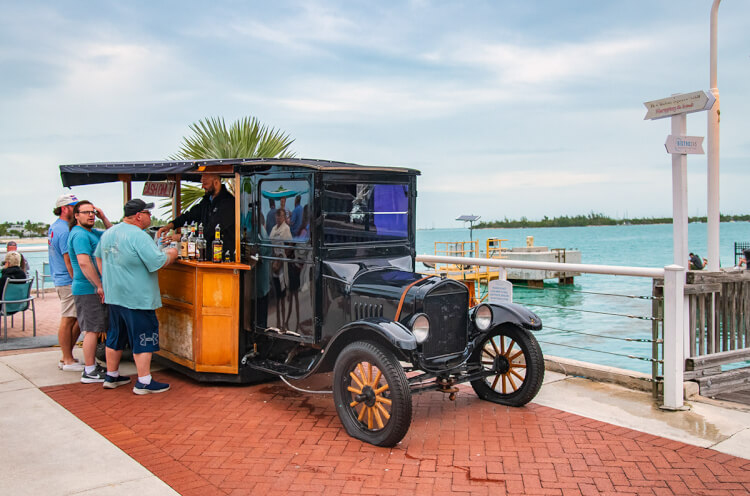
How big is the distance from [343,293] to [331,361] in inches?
22.4

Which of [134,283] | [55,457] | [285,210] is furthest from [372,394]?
[134,283]

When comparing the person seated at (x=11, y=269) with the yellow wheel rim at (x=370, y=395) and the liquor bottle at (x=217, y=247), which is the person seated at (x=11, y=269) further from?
the yellow wheel rim at (x=370, y=395)

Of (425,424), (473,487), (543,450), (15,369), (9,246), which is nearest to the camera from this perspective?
(473,487)

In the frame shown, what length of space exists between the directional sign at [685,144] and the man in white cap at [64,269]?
613 cm

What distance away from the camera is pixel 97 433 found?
15.0ft

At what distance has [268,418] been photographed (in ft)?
16.3

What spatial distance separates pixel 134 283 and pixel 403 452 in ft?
9.42

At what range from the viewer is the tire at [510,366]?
501 centimetres

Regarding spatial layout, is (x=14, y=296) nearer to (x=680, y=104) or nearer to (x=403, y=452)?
(x=403, y=452)

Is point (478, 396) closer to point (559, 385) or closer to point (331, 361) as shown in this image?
point (559, 385)

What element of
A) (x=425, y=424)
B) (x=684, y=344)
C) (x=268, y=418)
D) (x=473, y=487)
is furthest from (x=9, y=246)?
(x=684, y=344)

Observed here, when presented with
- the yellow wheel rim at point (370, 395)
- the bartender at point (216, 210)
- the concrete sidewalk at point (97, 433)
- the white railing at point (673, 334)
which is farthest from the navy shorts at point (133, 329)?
the white railing at point (673, 334)

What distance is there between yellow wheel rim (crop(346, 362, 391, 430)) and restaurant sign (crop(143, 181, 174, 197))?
3.99 meters

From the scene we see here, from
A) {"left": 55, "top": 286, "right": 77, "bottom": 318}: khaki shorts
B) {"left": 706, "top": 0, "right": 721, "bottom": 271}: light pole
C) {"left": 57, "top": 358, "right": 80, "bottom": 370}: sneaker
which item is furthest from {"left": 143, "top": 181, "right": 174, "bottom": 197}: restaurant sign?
{"left": 706, "top": 0, "right": 721, "bottom": 271}: light pole
